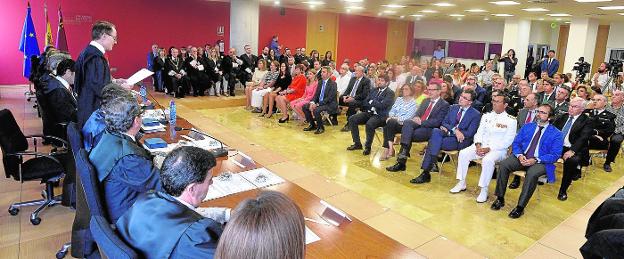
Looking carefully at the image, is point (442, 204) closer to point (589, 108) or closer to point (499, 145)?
point (499, 145)

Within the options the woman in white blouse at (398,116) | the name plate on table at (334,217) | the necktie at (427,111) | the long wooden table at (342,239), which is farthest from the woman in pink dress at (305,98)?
the name plate on table at (334,217)

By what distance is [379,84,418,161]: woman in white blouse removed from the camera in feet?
18.4

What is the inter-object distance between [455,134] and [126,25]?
9.50m

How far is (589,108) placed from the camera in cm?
553

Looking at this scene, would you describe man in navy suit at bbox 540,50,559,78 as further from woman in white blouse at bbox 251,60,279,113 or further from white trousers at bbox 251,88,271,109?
white trousers at bbox 251,88,271,109

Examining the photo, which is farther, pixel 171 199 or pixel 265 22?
pixel 265 22

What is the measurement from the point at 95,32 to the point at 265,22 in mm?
10972

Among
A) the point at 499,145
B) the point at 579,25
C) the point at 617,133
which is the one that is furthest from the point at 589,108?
the point at 579,25

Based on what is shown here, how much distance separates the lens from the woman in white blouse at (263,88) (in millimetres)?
8477

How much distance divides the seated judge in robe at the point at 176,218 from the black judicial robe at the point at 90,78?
2.24 metres

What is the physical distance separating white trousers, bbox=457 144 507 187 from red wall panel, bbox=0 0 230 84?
9.69 meters

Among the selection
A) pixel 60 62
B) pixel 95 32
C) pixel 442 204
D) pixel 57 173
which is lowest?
pixel 442 204

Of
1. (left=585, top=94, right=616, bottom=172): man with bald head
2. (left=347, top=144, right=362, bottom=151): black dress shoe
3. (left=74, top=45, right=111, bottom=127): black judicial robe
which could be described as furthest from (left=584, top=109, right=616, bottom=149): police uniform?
(left=74, top=45, right=111, bottom=127): black judicial robe

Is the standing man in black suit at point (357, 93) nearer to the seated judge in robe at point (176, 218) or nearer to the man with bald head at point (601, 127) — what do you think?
the man with bald head at point (601, 127)
